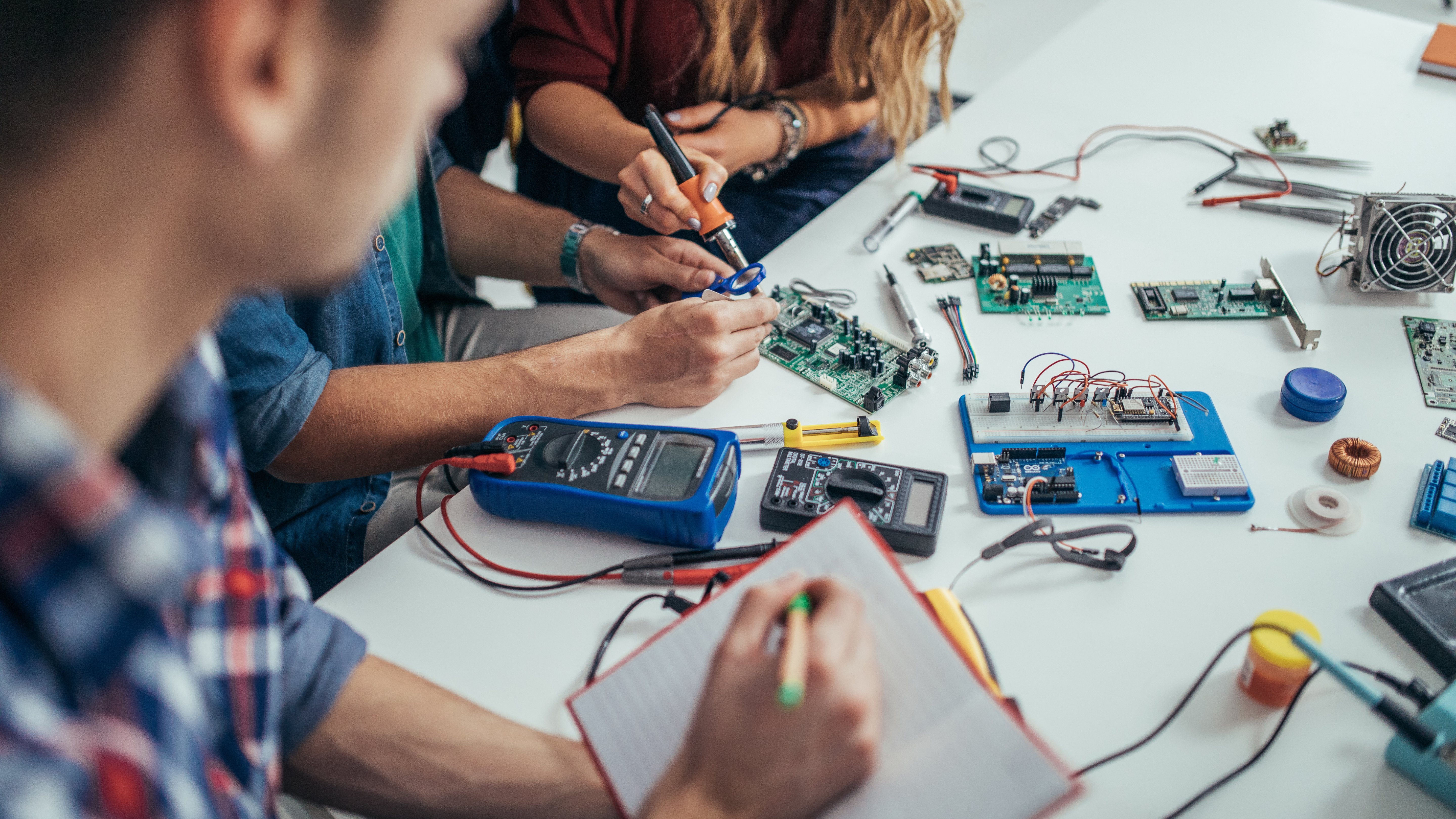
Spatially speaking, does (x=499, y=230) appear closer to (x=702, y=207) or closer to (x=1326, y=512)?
(x=702, y=207)

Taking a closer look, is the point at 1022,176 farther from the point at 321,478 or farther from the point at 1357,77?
the point at 321,478

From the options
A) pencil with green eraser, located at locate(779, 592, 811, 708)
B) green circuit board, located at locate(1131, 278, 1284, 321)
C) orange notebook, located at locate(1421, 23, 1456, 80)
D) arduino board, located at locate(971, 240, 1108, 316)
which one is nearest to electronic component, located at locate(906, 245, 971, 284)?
arduino board, located at locate(971, 240, 1108, 316)

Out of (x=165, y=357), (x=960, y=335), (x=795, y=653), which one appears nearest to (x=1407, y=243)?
(x=960, y=335)

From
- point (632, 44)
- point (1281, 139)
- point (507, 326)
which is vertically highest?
point (632, 44)

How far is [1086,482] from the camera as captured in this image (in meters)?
1.03

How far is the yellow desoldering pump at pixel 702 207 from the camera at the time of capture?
4.17 ft

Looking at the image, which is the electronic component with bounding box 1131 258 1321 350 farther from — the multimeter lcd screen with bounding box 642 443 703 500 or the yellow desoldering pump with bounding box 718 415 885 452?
the multimeter lcd screen with bounding box 642 443 703 500

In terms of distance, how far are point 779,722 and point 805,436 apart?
0.53 metres

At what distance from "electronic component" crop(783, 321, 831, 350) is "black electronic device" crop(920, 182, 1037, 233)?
1.23ft

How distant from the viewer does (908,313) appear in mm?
1273

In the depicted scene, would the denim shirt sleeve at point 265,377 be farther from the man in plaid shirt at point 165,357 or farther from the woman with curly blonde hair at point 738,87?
the woman with curly blonde hair at point 738,87

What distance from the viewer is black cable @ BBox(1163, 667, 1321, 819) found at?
0.75 m

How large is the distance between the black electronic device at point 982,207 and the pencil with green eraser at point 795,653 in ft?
3.18

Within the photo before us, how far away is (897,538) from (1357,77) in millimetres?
1572
